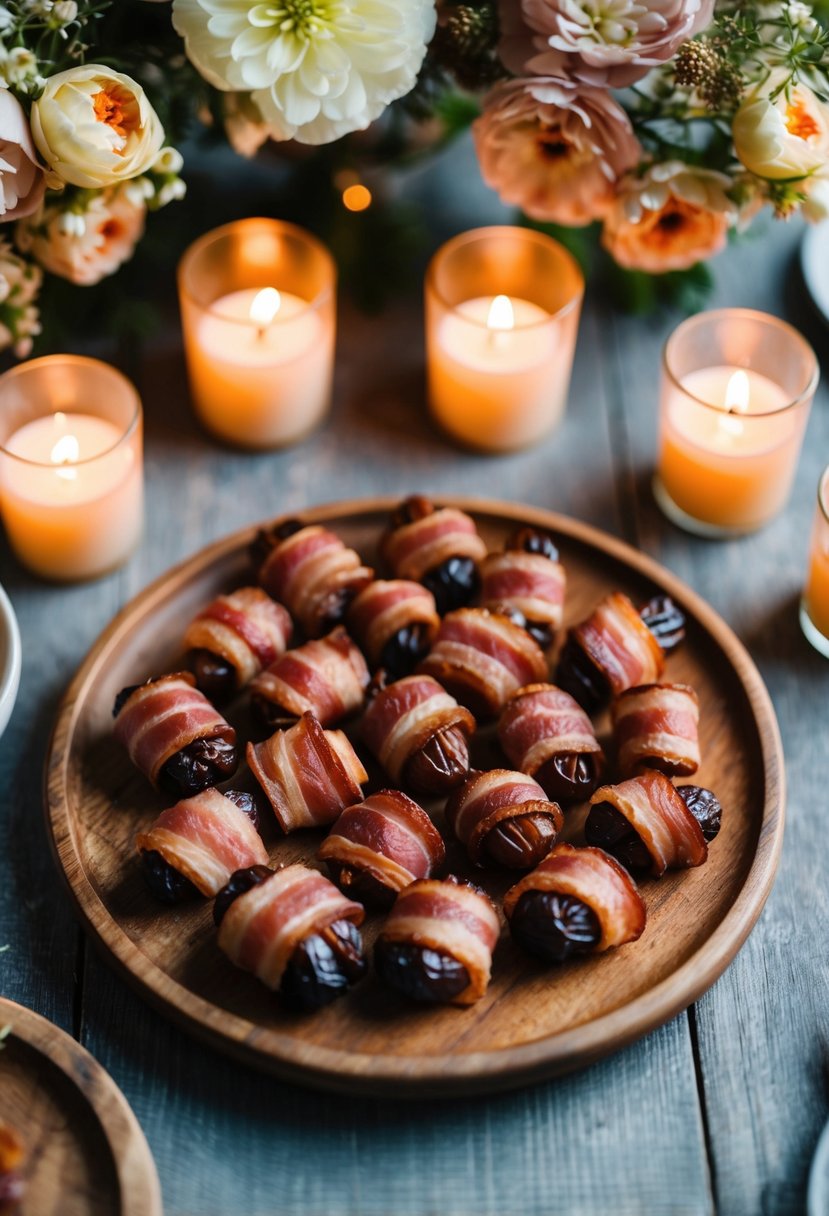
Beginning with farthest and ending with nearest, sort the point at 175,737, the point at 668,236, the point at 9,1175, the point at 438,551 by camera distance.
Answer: the point at 668,236 < the point at 438,551 < the point at 175,737 < the point at 9,1175

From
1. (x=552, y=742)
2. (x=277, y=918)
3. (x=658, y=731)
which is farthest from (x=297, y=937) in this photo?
(x=658, y=731)

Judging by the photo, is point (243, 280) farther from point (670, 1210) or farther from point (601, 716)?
point (670, 1210)

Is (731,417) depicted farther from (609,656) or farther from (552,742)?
(552,742)

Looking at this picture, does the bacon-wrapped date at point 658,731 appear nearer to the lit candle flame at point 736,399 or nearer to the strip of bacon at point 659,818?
the strip of bacon at point 659,818

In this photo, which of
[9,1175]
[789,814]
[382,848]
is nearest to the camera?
[9,1175]

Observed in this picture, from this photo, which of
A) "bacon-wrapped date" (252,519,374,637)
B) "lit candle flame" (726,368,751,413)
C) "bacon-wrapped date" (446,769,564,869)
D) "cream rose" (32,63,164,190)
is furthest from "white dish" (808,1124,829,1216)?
"cream rose" (32,63,164,190)

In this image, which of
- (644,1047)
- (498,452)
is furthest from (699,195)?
(644,1047)
